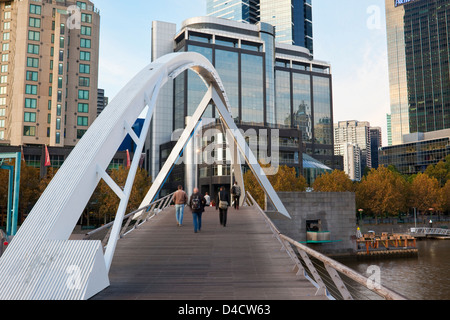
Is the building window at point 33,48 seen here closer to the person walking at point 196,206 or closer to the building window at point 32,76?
the building window at point 32,76

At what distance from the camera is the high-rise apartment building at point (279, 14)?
125 m

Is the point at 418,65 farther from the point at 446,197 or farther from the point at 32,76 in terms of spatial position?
the point at 32,76

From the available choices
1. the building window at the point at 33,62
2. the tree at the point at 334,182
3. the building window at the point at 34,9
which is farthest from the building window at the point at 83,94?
the tree at the point at 334,182

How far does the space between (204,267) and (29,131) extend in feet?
192

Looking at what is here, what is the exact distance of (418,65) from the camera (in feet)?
460

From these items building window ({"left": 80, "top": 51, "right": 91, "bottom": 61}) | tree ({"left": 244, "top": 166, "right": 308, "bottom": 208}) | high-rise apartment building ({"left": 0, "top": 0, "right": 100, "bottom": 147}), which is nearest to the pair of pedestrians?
tree ({"left": 244, "top": 166, "right": 308, "bottom": 208})

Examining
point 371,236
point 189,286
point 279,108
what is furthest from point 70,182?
point 279,108

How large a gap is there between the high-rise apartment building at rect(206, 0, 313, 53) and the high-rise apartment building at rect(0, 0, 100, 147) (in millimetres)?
71425

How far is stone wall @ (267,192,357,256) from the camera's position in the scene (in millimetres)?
33594

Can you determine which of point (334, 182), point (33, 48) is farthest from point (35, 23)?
point (334, 182)

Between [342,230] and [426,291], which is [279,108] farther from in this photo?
[426,291]

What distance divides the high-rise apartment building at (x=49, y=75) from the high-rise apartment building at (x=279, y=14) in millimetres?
71425

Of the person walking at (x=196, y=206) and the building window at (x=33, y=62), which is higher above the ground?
the building window at (x=33, y=62)
